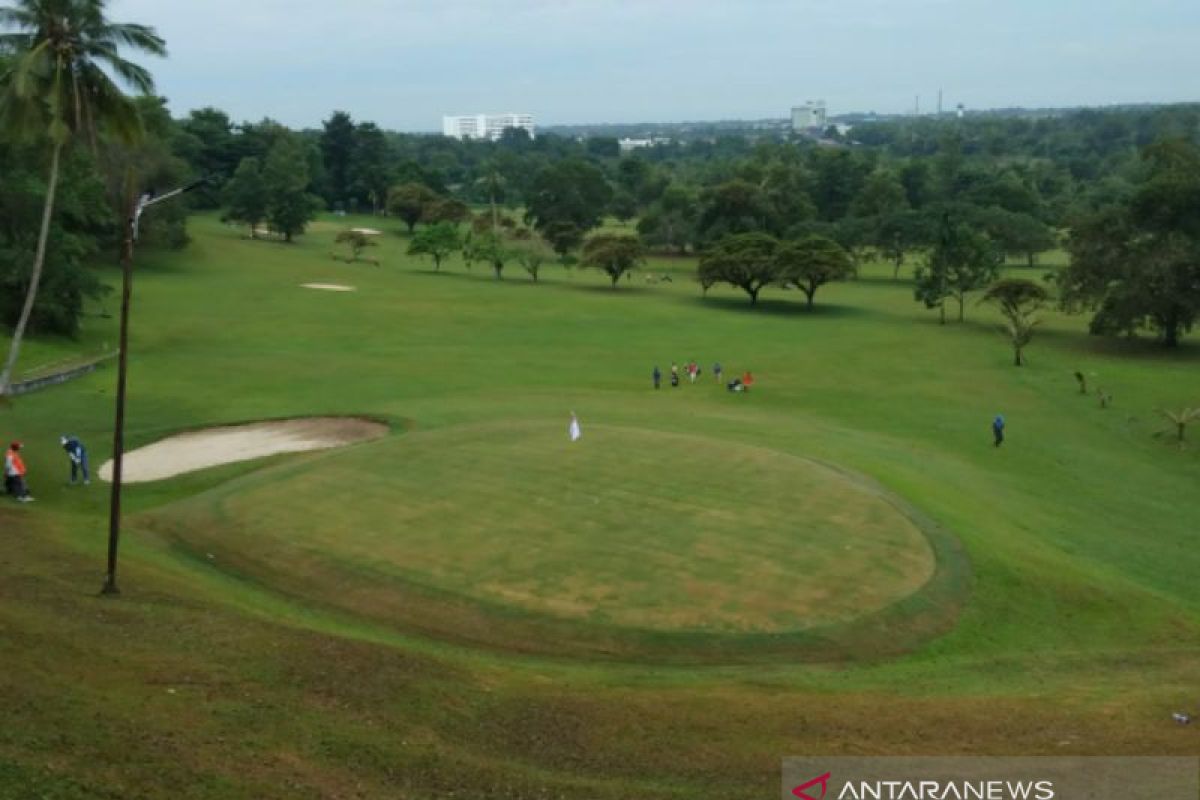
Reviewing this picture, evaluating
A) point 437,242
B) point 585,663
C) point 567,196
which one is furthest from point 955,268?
point 585,663

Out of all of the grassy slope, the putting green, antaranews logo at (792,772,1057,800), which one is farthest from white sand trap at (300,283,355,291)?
antaranews logo at (792,772,1057,800)

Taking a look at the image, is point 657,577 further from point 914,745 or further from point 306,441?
point 306,441

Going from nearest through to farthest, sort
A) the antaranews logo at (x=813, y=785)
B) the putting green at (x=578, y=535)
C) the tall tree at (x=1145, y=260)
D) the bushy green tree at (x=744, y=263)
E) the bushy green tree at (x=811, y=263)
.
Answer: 1. the antaranews logo at (x=813, y=785)
2. the putting green at (x=578, y=535)
3. the tall tree at (x=1145, y=260)
4. the bushy green tree at (x=811, y=263)
5. the bushy green tree at (x=744, y=263)

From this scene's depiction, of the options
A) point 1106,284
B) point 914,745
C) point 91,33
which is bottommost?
point 914,745

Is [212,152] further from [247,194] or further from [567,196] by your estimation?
[567,196]

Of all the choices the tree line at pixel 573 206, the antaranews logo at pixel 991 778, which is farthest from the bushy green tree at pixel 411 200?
Result: the antaranews logo at pixel 991 778

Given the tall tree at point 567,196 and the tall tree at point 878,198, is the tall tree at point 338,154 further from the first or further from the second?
the tall tree at point 878,198

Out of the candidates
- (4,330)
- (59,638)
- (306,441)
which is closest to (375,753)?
(59,638)
